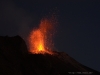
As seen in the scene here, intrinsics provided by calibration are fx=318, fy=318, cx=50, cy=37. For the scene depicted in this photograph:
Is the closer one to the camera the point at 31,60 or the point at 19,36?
the point at 31,60

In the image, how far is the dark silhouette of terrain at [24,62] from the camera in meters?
107

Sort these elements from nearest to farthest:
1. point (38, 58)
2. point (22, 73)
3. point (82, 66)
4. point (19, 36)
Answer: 1. point (22, 73)
2. point (38, 58)
3. point (19, 36)
4. point (82, 66)

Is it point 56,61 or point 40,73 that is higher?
point 56,61

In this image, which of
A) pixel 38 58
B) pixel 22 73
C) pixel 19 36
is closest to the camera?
pixel 22 73

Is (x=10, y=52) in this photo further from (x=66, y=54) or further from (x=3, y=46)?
(x=66, y=54)

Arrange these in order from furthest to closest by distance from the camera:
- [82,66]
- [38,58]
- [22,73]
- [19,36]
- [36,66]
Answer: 1. [82,66]
2. [19,36]
3. [38,58]
4. [36,66]
5. [22,73]

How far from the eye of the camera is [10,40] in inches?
4946

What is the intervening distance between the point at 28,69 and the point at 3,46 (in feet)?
45.5

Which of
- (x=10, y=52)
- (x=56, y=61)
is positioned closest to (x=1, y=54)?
(x=10, y=52)

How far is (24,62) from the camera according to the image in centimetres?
11556

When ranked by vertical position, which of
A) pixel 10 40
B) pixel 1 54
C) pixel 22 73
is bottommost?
pixel 22 73

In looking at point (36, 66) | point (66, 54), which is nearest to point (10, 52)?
point (36, 66)

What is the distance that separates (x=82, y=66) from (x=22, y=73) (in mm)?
49225

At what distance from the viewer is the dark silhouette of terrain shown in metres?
107
